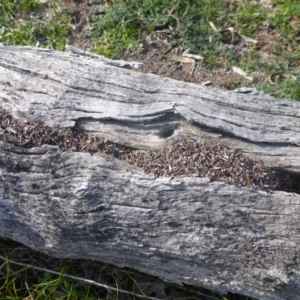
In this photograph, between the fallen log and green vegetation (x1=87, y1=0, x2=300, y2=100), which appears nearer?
the fallen log

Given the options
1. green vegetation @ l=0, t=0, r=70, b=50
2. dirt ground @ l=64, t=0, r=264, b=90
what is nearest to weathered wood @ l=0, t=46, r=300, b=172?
dirt ground @ l=64, t=0, r=264, b=90

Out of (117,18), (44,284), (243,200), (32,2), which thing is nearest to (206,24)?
(117,18)

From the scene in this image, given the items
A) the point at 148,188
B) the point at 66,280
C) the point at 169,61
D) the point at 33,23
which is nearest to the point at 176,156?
the point at 148,188

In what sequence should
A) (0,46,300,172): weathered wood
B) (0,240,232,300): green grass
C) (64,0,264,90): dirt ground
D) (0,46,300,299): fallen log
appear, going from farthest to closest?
(64,0,264,90): dirt ground
(0,240,232,300): green grass
(0,46,300,172): weathered wood
(0,46,300,299): fallen log

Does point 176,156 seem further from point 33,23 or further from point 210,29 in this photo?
point 33,23

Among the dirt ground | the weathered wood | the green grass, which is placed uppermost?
the weathered wood

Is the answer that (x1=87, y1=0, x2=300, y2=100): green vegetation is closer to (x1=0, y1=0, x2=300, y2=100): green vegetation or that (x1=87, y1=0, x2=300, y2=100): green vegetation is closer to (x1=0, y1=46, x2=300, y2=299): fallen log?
(x1=0, y1=0, x2=300, y2=100): green vegetation

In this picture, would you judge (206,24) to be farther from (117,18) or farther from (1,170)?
(1,170)
